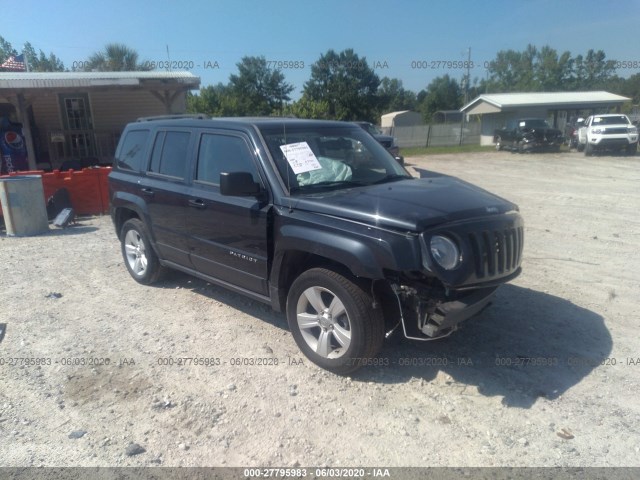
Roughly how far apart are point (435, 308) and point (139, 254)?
13.7 ft

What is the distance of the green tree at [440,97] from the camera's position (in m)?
66.6

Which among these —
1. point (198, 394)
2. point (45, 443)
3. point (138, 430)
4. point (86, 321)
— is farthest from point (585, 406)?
point (86, 321)

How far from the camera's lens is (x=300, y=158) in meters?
4.57

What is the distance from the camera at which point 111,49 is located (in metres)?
47.7

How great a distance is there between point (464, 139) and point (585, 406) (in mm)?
37140

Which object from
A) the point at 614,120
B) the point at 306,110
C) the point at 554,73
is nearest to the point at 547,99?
the point at 614,120

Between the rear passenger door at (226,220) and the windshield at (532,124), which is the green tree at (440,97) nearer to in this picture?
the windshield at (532,124)

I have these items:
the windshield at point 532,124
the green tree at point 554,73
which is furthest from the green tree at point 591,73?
the windshield at point 532,124

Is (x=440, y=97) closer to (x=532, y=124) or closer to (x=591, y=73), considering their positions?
(x=591, y=73)

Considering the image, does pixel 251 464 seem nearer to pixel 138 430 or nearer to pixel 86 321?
pixel 138 430

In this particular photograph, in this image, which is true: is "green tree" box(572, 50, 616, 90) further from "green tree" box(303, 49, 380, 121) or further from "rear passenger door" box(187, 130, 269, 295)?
"rear passenger door" box(187, 130, 269, 295)

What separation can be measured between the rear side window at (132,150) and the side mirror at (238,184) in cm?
240

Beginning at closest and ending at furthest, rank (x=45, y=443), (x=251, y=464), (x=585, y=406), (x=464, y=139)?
(x=251, y=464) → (x=45, y=443) → (x=585, y=406) → (x=464, y=139)

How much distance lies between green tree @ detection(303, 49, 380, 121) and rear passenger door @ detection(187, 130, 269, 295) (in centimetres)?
4385
